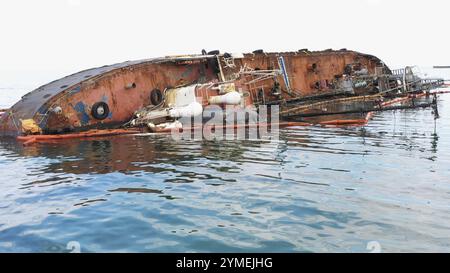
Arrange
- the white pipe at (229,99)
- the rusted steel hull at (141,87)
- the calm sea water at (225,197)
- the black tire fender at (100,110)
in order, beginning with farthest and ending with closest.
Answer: the white pipe at (229,99), the black tire fender at (100,110), the rusted steel hull at (141,87), the calm sea water at (225,197)

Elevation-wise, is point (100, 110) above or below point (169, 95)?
below

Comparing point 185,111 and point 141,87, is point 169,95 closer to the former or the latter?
point 141,87

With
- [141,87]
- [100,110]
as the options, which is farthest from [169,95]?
[100,110]

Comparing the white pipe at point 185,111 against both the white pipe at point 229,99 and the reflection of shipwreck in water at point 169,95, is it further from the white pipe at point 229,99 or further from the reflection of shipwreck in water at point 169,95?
the white pipe at point 229,99

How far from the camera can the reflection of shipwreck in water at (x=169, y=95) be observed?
21172mm

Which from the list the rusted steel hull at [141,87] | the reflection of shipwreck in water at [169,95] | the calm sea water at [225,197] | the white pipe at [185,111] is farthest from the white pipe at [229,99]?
the calm sea water at [225,197]

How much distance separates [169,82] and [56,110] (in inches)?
292

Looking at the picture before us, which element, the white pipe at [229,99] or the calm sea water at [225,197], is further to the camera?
the white pipe at [229,99]

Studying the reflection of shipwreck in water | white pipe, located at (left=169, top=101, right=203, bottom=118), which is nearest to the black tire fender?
the reflection of shipwreck in water

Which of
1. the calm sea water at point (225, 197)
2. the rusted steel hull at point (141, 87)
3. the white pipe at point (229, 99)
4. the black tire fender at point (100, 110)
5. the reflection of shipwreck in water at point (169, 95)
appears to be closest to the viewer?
the calm sea water at point (225, 197)

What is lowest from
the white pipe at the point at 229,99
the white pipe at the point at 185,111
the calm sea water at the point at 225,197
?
the calm sea water at the point at 225,197

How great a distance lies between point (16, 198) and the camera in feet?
34.8

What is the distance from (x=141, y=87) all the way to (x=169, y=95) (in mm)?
1761

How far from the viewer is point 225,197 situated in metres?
10.5
